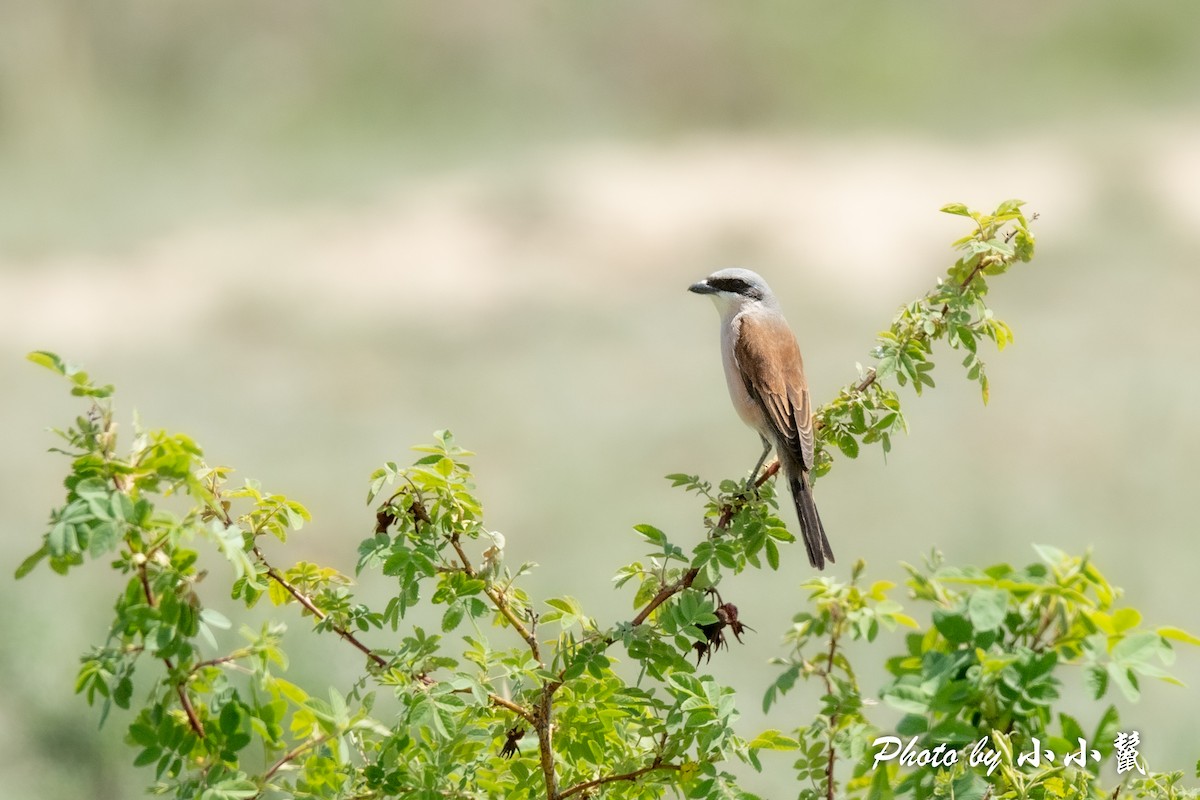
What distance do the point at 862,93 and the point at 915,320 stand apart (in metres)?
17.0

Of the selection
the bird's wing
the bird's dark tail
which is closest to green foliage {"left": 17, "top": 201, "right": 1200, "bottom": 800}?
the bird's dark tail

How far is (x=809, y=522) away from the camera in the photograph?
2.84m

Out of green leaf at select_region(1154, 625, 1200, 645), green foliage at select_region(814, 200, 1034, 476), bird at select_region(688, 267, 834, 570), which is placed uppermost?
bird at select_region(688, 267, 834, 570)

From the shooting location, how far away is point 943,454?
10562mm

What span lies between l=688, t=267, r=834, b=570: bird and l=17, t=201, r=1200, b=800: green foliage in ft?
2.45

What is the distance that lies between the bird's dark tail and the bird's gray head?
2.49 ft

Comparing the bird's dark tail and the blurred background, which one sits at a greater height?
the blurred background

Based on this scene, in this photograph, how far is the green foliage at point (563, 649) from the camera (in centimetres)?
147

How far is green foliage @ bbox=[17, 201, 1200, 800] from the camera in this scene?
4.83 ft

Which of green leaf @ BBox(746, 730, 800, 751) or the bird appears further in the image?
the bird

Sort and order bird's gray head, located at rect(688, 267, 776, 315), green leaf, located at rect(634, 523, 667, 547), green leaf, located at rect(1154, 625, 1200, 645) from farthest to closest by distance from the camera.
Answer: bird's gray head, located at rect(688, 267, 776, 315), green leaf, located at rect(634, 523, 667, 547), green leaf, located at rect(1154, 625, 1200, 645)

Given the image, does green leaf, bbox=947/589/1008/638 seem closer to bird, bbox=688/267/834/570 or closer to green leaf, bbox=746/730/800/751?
green leaf, bbox=746/730/800/751

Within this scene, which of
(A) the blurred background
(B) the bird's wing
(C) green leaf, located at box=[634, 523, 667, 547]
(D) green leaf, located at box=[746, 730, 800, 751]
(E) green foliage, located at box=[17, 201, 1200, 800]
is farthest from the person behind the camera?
(A) the blurred background

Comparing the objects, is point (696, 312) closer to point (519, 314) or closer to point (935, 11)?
point (519, 314)
